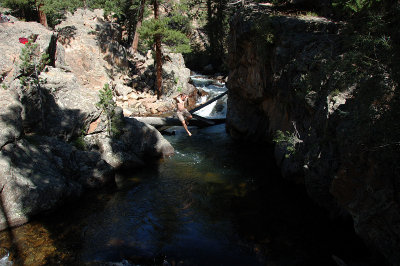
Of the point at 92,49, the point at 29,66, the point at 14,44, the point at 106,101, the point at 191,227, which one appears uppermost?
the point at 14,44

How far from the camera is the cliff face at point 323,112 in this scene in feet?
16.0

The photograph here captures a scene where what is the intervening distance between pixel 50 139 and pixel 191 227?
5.98m

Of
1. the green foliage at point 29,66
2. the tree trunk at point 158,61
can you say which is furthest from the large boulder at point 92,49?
the green foliage at point 29,66

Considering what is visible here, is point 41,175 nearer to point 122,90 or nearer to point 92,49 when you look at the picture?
point 122,90

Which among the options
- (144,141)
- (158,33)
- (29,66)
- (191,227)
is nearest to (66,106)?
(29,66)

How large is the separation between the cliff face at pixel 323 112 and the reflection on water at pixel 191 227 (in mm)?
903

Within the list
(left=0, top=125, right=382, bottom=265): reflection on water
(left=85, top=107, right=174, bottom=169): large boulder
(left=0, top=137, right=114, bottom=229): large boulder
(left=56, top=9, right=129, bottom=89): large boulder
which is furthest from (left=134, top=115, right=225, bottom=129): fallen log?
(left=56, top=9, right=129, bottom=89): large boulder

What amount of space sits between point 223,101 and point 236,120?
241 inches

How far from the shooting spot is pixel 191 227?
811cm

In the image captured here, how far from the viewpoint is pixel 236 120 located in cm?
1578

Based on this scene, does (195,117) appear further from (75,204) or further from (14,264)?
(14,264)

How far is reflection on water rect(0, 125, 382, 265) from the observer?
22.6 ft

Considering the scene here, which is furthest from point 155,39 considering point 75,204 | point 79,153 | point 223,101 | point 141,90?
point 75,204

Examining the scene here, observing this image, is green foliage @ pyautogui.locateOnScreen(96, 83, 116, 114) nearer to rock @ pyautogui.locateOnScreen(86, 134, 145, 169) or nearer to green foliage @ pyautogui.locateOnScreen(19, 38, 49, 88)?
rock @ pyautogui.locateOnScreen(86, 134, 145, 169)
